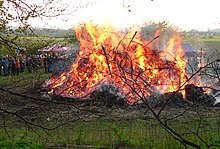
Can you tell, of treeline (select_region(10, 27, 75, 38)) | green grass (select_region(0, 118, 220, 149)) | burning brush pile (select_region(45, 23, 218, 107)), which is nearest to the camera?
treeline (select_region(10, 27, 75, 38))

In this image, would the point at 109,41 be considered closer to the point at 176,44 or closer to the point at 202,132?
the point at 176,44

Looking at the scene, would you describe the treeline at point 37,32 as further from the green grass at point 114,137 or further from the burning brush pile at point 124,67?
the burning brush pile at point 124,67

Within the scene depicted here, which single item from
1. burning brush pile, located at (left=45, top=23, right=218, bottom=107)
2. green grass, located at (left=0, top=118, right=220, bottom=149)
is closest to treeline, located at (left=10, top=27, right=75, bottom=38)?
green grass, located at (left=0, top=118, right=220, bottom=149)

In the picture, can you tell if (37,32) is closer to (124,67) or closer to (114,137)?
(114,137)

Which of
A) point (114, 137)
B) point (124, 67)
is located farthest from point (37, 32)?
point (124, 67)

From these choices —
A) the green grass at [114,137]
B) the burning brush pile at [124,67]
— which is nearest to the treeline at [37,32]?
the green grass at [114,137]

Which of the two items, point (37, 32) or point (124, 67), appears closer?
point (37, 32)

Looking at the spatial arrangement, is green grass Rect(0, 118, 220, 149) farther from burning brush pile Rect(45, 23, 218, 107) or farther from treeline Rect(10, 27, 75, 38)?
burning brush pile Rect(45, 23, 218, 107)

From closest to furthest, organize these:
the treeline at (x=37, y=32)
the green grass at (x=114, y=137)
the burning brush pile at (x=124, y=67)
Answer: the treeline at (x=37, y=32) → the green grass at (x=114, y=137) → the burning brush pile at (x=124, y=67)

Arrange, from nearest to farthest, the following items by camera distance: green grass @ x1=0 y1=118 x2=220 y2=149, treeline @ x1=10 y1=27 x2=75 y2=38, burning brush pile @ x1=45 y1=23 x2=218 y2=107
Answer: treeline @ x1=10 y1=27 x2=75 y2=38 < green grass @ x1=0 y1=118 x2=220 y2=149 < burning brush pile @ x1=45 y1=23 x2=218 y2=107

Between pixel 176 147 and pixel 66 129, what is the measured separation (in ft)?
9.62

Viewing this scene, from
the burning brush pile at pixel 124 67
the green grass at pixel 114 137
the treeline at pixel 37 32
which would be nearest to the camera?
the treeline at pixel 37 32

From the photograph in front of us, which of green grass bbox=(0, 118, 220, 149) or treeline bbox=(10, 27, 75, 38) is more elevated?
treeline bbox=(10, 27, 75, 38)

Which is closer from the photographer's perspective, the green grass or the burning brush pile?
the green grass
